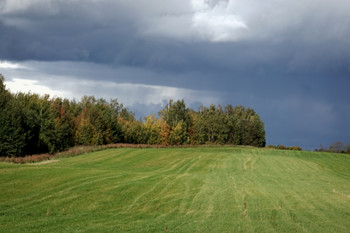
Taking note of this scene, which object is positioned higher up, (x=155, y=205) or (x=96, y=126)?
(x=96, y=126)

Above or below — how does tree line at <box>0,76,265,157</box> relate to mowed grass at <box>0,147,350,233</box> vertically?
above

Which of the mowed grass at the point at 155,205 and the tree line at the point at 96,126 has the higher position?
the tree line at the point at 96,126

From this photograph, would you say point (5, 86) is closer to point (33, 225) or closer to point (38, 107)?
point (38, 107)

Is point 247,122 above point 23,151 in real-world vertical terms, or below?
above

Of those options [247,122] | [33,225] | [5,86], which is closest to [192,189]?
[33,225]

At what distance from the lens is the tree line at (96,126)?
2280 inches

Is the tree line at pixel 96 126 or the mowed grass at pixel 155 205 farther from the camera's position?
the tree line at pixel 96 126

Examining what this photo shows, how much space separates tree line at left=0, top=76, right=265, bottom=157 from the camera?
57906 millimetres

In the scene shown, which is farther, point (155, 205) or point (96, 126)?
point (96, 126)

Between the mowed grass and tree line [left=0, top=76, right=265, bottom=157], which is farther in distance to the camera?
tree line [left=0, top=76, right=265, bottom=157]

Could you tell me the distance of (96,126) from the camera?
285 ft

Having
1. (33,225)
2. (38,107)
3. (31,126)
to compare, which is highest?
(38,107)

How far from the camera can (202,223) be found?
1616 centimetres

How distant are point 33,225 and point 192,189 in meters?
12.6
